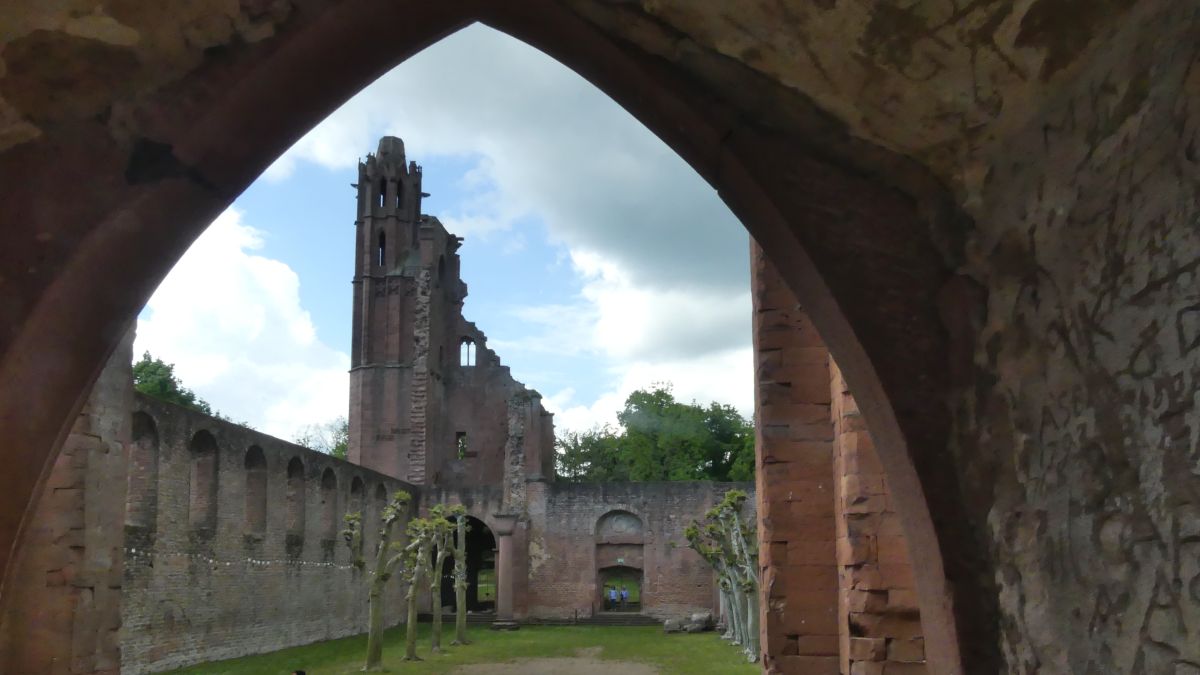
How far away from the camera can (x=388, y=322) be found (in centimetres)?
4338

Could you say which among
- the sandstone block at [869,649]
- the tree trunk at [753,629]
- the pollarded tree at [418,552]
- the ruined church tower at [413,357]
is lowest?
the tree trunk at [753,629]

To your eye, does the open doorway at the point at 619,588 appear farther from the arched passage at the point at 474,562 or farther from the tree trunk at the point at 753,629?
the tree trunk at the point at 753,629

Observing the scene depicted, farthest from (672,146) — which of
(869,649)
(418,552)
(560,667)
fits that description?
(418,552)

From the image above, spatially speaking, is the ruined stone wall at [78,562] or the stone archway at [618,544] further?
the stone archway at [618,544]

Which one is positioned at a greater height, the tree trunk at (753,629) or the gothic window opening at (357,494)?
the gothic window opening at (357,494)

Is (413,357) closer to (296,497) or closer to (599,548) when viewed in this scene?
(599,548)

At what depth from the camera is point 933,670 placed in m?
2.58

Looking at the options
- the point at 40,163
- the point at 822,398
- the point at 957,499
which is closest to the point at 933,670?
the point at 957,499

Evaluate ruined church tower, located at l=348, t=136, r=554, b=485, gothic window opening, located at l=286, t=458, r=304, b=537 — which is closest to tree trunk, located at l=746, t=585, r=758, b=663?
gothic window opening, located at l=286, t=458, r=304, b=537

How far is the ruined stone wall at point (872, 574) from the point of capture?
183 inches

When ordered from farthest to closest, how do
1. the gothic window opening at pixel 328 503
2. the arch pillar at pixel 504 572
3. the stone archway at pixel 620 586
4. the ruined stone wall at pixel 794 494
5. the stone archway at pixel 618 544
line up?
1. the stone archway at pixel 620 586
2. the stone archway at pixel 618 544
3. the arch pillar at pixel 504 572
4. the gothic window opening at pixel 328 503
5. the ruined stone wall at pixel 794 494

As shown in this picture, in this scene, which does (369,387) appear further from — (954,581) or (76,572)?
(954,581)

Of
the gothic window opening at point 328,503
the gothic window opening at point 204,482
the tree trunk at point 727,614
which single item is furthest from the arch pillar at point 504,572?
the gothic window opening at point 204,482

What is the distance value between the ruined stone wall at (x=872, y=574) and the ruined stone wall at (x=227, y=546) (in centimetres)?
1493
